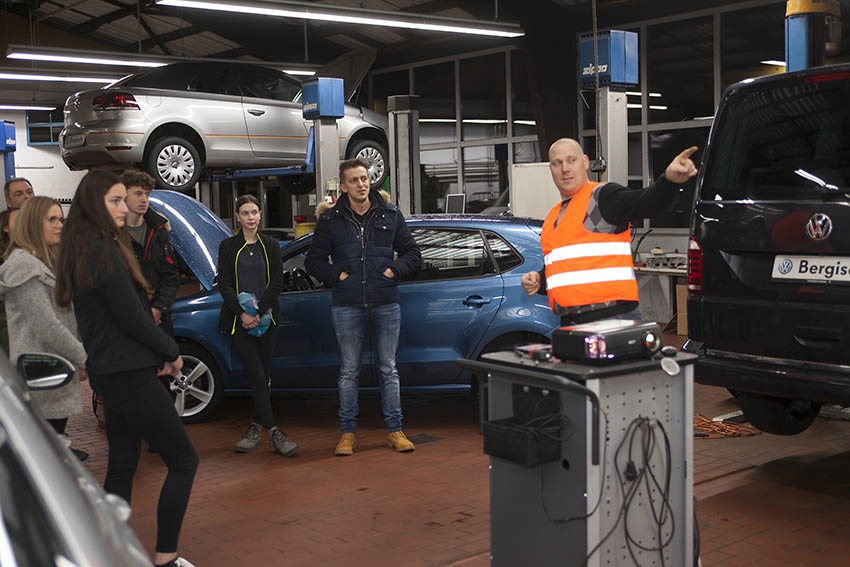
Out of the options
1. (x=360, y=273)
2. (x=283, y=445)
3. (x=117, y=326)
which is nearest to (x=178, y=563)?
(x=117, y=326)

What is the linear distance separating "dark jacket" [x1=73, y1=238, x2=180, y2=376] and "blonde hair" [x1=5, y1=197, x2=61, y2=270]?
1.10m

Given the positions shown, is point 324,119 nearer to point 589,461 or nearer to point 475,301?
point 475,301

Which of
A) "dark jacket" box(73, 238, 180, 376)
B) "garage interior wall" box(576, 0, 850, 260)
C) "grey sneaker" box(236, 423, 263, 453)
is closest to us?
"dark jacket" box(73, 238, 180, 376)

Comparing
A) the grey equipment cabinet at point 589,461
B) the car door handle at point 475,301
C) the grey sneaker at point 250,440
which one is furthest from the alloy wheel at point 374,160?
the grey equipment cabinet at point 589,461

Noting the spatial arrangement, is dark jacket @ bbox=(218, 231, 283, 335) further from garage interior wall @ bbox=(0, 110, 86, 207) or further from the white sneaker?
garage interior wall @ bbox=(0, 110, 86, 207)

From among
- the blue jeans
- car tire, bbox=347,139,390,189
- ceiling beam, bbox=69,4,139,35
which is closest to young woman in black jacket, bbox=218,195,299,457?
the blue jeans

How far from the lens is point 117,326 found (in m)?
3.71

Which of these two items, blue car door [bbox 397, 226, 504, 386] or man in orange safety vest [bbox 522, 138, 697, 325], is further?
blue car door [bbox 397, 226, 504, 386]

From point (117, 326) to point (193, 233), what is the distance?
11.5 ft

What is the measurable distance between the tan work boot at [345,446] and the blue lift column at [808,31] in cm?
420

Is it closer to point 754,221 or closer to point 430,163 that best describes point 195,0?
point 754,221

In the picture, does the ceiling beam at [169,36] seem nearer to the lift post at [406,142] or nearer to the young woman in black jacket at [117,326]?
the lift post at [406,142]

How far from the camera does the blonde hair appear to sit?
4.71 meters

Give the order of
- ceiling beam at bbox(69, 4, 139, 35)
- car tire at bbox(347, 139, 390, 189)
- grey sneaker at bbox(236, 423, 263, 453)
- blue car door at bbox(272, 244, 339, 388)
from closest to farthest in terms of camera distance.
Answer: grey sneaker at bbox(236, 423, 263, 453), blue car door at bbox(272, 244, 339, 388), car tire at bbox(347, 139, 390, 189), ceiling beam at bbox(69, 4, 139, 35)
